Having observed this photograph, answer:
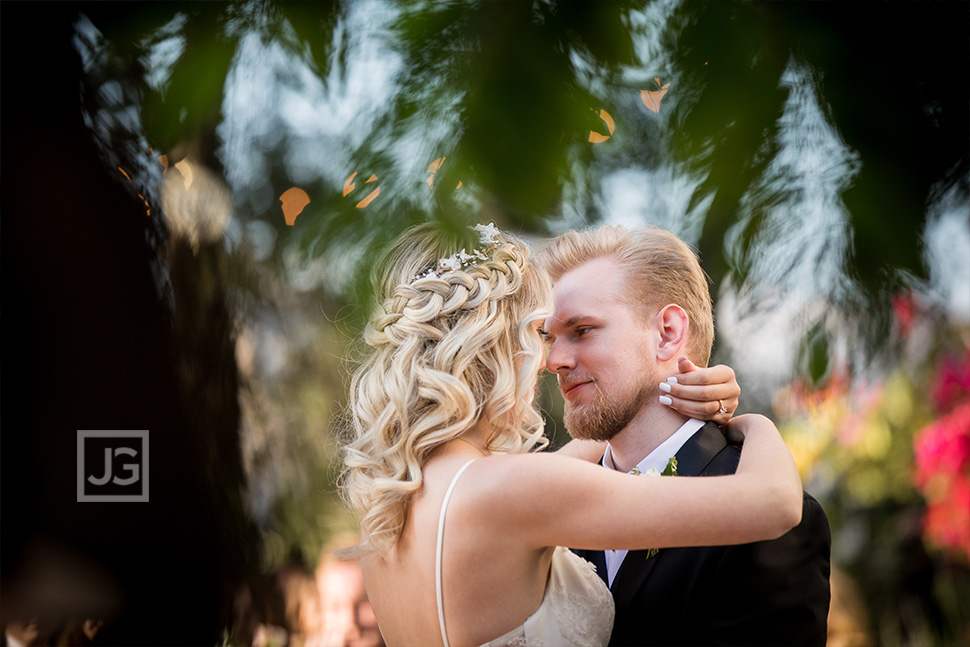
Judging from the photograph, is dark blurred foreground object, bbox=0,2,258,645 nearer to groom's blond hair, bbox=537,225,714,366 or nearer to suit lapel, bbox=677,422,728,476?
groom's blond hair, bbox=537,225,714,366

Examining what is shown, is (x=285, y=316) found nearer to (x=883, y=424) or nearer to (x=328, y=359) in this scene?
(x=328, y=359)

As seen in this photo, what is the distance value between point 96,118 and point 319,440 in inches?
65.8

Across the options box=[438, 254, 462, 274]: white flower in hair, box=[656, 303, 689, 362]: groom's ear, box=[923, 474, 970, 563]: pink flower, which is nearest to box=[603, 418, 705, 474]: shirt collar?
box=[656, 303, 689, 362]: groom's ear

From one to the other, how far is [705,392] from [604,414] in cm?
38

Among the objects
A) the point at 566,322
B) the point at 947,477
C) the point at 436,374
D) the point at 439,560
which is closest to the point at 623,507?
the point at 439,560

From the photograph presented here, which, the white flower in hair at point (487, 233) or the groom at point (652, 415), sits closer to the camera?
the white flower in hair at point (487, 233)

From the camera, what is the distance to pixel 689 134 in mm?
953

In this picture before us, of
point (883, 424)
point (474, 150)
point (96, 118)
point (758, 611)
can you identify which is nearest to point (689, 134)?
point (474, 150)

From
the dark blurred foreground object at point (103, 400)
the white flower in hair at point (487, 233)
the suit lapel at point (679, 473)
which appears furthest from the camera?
the dark blurred foreground object at point (103, 400)

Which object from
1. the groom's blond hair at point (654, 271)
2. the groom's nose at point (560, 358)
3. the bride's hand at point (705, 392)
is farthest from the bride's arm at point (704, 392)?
the groom's nose at point (560, 358)

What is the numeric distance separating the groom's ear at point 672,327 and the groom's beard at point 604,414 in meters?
0.21

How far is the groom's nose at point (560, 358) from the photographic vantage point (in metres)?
2.63

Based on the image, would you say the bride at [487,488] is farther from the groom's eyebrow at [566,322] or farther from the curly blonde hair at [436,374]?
the groom's eyebrow at [566,322]

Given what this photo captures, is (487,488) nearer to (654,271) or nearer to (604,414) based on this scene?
(604,414)
